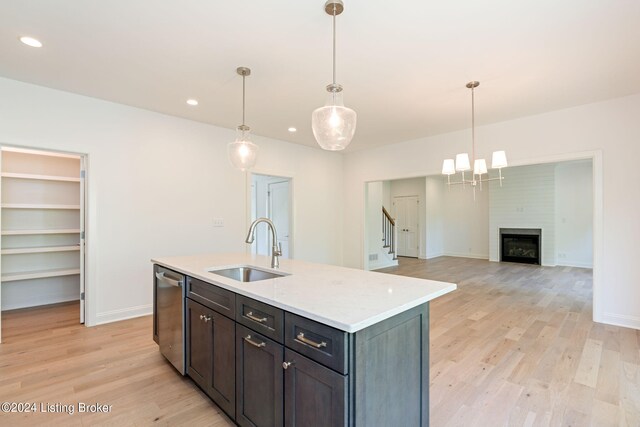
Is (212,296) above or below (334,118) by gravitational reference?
below

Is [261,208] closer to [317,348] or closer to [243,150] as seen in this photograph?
[243,150]

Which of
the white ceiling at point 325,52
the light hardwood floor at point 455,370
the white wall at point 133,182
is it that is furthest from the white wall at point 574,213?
the white wall at point 133,182

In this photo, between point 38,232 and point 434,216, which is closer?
point 38,232

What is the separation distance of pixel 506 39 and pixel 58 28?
11.1 ft

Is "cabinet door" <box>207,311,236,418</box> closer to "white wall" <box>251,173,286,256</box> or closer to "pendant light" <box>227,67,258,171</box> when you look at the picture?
"pendant light" <box>227,67,258,171</box>

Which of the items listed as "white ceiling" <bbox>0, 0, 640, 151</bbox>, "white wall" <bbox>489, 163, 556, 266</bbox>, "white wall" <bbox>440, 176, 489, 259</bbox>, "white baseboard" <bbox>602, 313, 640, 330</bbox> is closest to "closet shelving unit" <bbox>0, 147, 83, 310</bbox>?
"white ceiling" <bbox>0, 0, 640, 151</bbox>

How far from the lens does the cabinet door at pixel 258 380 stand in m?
1.50

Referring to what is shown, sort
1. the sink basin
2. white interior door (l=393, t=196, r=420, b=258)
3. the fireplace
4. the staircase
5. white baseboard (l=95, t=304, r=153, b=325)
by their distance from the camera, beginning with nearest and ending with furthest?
the sink basin → white baseboard (l=95, t=304, r=153, b=325) → the fireplace → the staircase → white interior door (l=393, t=196, r=420, b=258)

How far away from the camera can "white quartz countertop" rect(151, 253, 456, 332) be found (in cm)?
129

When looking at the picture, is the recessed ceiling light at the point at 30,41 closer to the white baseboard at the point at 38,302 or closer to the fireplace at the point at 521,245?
the white baseboard at the point at 38,302

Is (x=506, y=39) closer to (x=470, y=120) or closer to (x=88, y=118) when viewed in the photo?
(x=470, y=120)

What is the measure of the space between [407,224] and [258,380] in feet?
28.9

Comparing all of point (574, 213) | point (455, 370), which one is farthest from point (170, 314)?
point (574, 213)

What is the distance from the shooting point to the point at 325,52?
259cm
